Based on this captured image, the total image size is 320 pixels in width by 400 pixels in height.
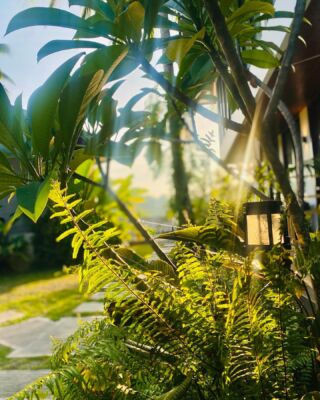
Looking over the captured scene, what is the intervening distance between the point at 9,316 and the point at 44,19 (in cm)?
445

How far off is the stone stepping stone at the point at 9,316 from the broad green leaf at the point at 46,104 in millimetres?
4130

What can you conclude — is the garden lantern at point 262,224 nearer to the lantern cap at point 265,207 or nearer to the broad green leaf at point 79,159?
the lantern cap at point 265,207

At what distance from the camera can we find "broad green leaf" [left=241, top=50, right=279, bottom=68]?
157 centimetres

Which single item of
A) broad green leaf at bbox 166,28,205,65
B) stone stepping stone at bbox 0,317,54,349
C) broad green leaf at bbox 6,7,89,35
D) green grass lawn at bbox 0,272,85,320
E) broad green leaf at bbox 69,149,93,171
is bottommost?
green grass lawn at bbox 0,272,85,320

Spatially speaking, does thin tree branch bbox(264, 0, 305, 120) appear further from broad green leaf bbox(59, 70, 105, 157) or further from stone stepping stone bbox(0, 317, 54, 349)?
stone stepping stone bbox(0, 317, 54, 349)

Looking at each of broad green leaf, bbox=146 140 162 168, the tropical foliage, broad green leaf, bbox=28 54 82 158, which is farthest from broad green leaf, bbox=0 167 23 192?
broad green leaf, bbox=146 140 162 168

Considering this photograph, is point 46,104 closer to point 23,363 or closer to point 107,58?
point 107,58

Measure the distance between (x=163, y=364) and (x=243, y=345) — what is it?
18cm

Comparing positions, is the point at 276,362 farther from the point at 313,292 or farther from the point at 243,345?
the point at 313,292

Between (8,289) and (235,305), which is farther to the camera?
(8,289)

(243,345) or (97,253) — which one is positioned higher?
(97,253)

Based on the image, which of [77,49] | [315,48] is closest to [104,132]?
[77,49]

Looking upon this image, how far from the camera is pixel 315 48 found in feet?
10.3

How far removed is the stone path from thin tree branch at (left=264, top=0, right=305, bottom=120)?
1829 millimetres
